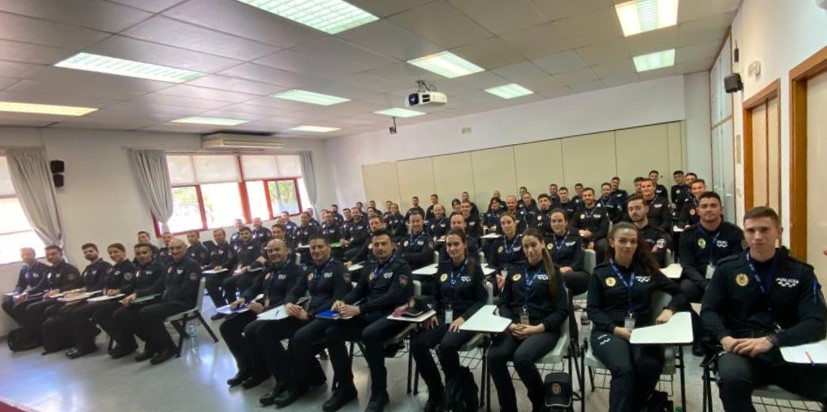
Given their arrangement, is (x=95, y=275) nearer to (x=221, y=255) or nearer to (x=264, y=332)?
(x=221, y=255)

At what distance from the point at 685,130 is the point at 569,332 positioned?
7.05 metres

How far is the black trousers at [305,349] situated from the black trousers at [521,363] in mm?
Result: 1477

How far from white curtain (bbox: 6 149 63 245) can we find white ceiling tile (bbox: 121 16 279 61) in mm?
4919

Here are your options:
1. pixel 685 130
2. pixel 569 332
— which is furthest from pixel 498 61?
pixel 685 130

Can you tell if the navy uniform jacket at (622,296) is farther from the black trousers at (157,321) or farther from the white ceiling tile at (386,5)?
the black trousers at (157,321)

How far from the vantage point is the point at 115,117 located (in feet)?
20.2

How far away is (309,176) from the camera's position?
11.3 metres

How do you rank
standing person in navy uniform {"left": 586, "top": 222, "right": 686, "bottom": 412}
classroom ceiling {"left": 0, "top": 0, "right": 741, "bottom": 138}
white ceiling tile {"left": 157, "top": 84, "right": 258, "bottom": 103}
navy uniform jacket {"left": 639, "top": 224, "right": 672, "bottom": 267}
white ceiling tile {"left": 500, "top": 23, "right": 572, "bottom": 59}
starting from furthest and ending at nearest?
white ceiling tile {"left": 157, "top": 84, "right": 258, "bottom": 103} → white ceiling tile {"left": 500, "top": 23, "right": 572, "bottom": 59} → navy uniform jacket {"left": 639, "top": 224, "right": 672, "bottom": 267} → classroom ceiling {"left": 0, "top": 0, "right": 741, "bottom": 138} → standing person in navy uniform {"left": 586, "top": 222, "right": 686, "bottom": 412}

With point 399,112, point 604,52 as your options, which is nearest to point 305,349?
point 604,52

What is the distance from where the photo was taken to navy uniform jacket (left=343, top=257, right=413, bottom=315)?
10.5 ft

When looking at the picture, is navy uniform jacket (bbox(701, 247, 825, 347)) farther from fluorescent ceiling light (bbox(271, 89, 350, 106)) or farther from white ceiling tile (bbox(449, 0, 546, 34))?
fluorescent ceiling light (bbox(271, 89, 350, 106))

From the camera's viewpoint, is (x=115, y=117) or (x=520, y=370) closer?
(x=520, y=370)

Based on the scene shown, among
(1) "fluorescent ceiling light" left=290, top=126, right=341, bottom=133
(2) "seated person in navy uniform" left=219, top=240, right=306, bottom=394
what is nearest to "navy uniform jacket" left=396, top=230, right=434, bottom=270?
(2) "seated person in navy uniform" left=219, top=240, right=306, bottom=394

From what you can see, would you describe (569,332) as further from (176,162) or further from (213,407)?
(176,162)
